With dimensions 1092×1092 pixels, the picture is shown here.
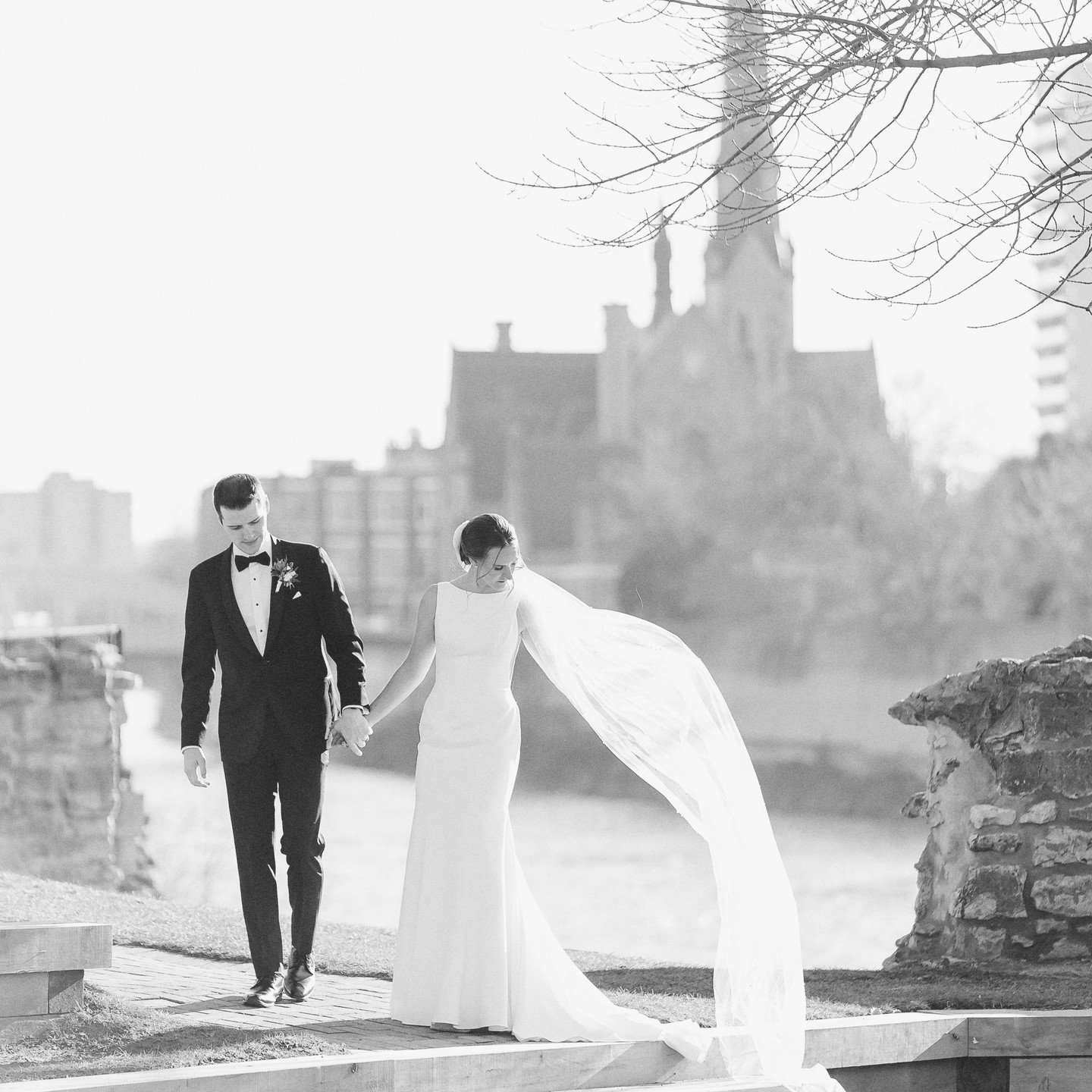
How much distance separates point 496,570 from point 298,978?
1537 millimetres

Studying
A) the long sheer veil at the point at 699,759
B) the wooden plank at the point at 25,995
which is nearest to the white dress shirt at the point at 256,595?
the long sheer veil at the point at 699,759

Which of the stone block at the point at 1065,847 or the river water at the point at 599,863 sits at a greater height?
the stone block at the point at 1065,847

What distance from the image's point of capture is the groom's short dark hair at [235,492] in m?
5.99

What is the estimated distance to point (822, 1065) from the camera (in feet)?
19.1

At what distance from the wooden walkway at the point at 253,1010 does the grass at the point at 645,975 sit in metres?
0.17

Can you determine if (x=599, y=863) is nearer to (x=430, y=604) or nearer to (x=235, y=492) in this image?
(x=430, y=604)

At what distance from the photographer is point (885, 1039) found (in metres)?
5.98

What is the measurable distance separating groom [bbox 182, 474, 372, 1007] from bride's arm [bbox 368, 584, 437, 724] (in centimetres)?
10

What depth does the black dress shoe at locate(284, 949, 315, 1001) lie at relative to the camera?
20.1 feet

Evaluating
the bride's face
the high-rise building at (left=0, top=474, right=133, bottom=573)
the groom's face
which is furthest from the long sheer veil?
the high-rise building at (left=0, top=474, right=133, bottom=573)

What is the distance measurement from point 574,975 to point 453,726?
876 mm

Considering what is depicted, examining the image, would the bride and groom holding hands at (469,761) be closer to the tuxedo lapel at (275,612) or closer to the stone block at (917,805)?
the tuxedo lapel at (275,612)

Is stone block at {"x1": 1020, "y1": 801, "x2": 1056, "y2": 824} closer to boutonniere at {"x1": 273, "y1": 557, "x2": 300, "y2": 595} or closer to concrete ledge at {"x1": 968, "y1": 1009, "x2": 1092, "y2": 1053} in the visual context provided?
concrete ledge at {"x1": 968, "y1": 1009, "x2": 1092, "y2": 1053}

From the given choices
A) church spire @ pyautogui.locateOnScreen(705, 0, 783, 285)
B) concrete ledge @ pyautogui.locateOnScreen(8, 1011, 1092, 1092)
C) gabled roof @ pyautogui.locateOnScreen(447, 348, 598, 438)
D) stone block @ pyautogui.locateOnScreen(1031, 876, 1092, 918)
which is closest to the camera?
concrete ledge @ pyautogui.locateOnScreen(8, 1011, 1092, 1092)
